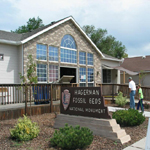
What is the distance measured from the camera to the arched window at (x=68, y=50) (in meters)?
14.7

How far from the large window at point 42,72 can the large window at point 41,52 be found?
56cm

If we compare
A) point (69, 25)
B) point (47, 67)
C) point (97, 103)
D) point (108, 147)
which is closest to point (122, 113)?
point (97, 103)

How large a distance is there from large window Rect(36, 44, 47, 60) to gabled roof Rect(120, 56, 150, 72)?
15.4 metres

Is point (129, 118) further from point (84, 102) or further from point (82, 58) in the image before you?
point (82, 58)

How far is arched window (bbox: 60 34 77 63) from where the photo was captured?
48.1 ft

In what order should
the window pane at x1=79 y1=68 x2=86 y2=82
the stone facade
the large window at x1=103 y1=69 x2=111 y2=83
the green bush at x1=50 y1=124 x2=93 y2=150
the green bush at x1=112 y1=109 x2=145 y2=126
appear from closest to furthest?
1. the green bush at x1=50 y1=124 x2=93 y2=150
2. the green bush at x1=112 y1=109 x2=145 y2=126
3. the stone facade
4. the window pane at x1=79 y1=68 x2=86 y2=82
5. the large window at x1=103 y1=69 x2=111 y2=83

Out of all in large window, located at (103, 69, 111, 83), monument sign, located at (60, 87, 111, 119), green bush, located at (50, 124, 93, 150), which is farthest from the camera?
large window, located at (103, 69, 111, 83)

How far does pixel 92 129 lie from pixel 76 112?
0.89m

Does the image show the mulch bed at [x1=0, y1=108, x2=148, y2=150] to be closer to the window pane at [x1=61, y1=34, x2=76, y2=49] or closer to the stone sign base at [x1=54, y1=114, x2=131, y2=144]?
the stone sign base at [x1=54, y1=114, x2=131, y2=144]

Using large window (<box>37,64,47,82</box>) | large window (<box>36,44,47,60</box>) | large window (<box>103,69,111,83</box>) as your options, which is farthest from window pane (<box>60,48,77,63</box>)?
large window (<box>103,69,111,83</box>)

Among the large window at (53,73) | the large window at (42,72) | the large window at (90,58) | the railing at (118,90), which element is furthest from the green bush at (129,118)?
the large window at (90,58)

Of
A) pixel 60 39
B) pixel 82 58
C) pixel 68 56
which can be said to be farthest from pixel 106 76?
pixel 60 39

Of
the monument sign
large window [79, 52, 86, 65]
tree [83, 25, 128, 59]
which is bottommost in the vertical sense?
the monument sign

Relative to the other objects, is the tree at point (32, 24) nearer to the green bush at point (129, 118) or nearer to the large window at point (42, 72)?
the large window at point (42, 72)
